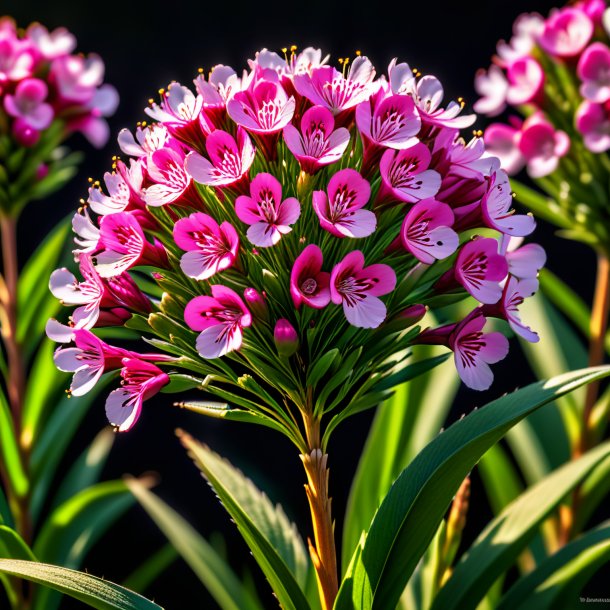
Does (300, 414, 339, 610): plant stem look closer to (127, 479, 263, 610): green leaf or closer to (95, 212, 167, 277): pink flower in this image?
(95, 212, 167, 277): pink flower

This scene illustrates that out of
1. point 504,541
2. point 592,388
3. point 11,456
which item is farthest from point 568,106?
point 11,456

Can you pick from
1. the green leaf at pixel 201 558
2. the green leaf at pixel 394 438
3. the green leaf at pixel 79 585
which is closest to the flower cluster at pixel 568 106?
the green leaf at pixel 394 438

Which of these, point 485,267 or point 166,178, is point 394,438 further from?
point 166,178

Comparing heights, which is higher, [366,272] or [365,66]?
[365,66]

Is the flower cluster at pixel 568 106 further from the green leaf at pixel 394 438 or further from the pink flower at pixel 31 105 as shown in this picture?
the pink flower at pixel 31 105

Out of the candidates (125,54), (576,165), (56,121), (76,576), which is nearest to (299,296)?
(76,576)

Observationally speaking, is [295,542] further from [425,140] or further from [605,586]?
[605,586]
